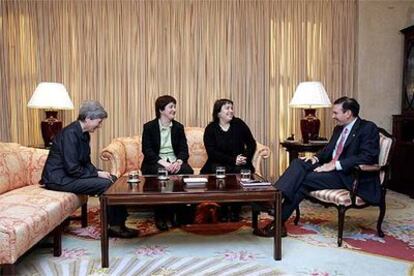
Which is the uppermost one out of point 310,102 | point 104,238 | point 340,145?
point 310,102

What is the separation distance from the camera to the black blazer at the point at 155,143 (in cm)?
396

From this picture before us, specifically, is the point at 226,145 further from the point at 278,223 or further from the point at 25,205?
the point at 25,205

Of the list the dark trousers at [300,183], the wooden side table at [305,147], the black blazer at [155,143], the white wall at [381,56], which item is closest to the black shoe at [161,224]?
the black blazer at [155,143]

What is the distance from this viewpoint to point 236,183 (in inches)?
119

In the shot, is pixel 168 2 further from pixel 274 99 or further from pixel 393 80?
pixel 393 80

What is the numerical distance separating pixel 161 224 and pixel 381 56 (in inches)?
147

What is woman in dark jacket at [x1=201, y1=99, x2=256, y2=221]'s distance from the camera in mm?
4031

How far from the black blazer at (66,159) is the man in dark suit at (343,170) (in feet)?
5.13

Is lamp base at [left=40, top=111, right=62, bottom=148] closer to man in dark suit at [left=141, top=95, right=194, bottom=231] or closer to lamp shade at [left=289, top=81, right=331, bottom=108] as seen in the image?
man in dark suit at [left=141, top=95, right=194, bottom=231]

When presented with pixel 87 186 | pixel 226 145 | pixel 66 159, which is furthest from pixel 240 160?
pixel 66 159

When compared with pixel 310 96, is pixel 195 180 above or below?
below

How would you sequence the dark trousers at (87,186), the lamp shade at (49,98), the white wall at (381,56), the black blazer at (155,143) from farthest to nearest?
the white wall at (381,56) < the lamp shade at (49,98) < the black blazer at (155,143) < the dark trousers at (87,186)

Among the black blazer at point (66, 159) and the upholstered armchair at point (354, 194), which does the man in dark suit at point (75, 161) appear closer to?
the black blazer at point (66, 159)

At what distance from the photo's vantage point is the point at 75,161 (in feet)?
10.2
